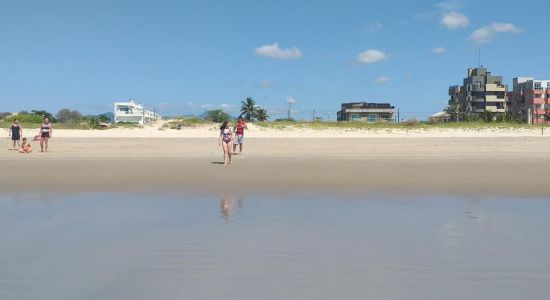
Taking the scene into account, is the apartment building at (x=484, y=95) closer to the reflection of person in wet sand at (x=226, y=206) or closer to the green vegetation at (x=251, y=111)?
the green vegetation at (x=251, y=111)

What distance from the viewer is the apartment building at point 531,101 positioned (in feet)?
309

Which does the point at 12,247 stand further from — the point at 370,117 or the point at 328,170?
the point at 370,117

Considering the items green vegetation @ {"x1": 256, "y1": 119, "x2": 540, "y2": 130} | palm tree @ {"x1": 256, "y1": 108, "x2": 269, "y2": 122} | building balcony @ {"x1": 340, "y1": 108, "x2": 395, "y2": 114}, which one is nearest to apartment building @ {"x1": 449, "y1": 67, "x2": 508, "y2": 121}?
building balcony @ {"x1": 340, "y1": 108, "x2": 395, "y2": 114}

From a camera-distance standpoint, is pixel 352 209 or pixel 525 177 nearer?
pixel 352 209

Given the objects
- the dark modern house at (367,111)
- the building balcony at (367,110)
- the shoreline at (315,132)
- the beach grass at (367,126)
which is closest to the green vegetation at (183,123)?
the shoreline at (315,132)

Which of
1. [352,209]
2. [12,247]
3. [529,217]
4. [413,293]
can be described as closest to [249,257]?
[413,293]

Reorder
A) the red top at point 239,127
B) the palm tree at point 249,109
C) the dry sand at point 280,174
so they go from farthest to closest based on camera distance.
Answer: the palm tree at point 249,109
the red top at point 239,127
the dry sand at point 280,174

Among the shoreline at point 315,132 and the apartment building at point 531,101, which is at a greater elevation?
the apartment building at point 531,101

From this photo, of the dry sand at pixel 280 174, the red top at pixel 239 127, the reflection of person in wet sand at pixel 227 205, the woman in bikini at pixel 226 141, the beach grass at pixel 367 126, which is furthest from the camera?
the beach grass at pixel 367 126

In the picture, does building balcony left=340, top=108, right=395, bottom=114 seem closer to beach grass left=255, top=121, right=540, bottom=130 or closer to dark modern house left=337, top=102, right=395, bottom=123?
dark modern house left=337, top=102, right=395, bottom=123

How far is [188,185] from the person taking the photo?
11.4m

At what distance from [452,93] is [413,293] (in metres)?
115

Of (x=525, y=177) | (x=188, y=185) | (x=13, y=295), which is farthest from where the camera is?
(x=525, y=177)

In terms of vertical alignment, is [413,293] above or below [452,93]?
below
